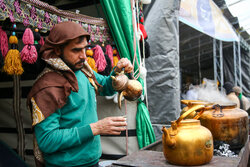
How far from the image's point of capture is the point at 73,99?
1284mm

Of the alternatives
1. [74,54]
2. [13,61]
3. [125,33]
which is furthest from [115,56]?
[13,61]

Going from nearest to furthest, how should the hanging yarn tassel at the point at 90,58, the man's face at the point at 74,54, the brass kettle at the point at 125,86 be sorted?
the man's face at the point at 74,54 < the brass kettle at the point at 125,86 < the hanging yarn tassel at the point at 90,58

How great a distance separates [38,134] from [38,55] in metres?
0.56

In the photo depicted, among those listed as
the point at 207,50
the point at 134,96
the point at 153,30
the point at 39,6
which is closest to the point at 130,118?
the point at 134,96

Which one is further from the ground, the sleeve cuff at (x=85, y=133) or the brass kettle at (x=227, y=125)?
the sleeve cuff at (x=85, y=133)

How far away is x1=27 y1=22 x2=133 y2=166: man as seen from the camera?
1.16 metres

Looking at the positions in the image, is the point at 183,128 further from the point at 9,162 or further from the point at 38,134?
the point at 9,162

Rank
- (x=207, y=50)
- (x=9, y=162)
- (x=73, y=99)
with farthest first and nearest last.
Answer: (x=207, y=50)
(x=73, y=99)
(x=9, y=162)

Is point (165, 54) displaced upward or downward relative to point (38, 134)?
upward

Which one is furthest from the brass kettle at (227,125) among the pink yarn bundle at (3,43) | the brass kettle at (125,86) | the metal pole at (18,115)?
the metal pole at (18,115)

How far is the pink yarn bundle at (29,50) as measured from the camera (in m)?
1.39

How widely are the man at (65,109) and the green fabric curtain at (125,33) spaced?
0.72 meters

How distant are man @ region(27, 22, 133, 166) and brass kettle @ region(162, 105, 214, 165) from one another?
27cm

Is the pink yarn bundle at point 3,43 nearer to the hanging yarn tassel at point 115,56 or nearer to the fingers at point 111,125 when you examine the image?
the fingers at point 111,125
